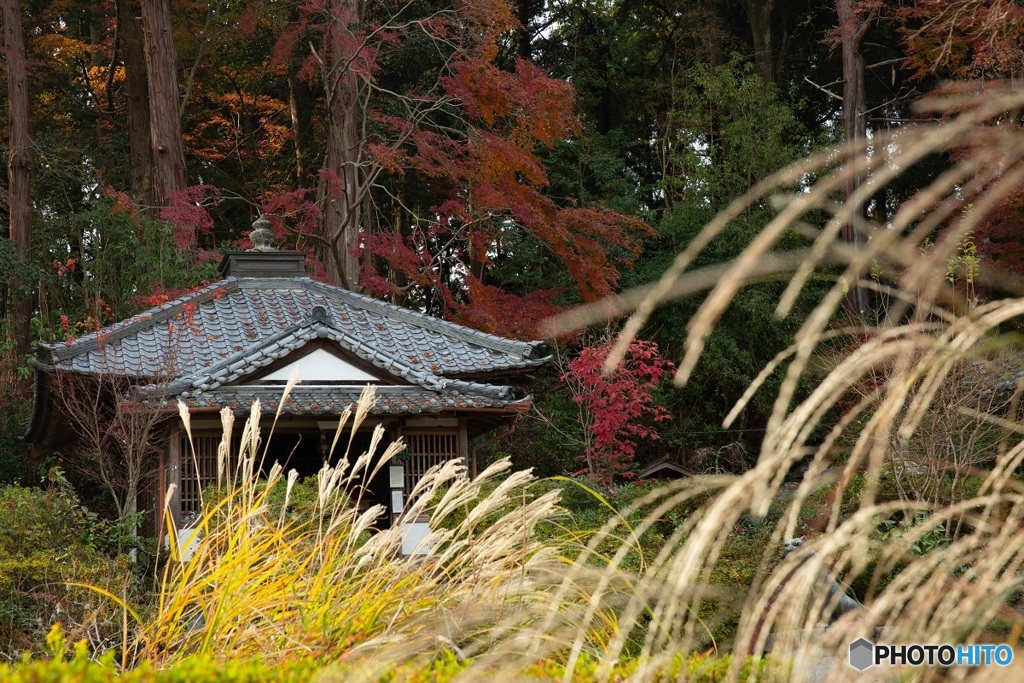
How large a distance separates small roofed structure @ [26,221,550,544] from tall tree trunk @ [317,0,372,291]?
2519 millimetres

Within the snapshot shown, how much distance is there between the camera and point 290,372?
31.5ft

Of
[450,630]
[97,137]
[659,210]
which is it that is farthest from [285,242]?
[450,630]

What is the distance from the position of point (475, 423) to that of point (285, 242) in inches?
294

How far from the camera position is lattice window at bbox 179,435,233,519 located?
8.75 m

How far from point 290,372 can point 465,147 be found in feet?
18.1

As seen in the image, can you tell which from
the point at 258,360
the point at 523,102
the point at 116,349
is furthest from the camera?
the point at 523,102

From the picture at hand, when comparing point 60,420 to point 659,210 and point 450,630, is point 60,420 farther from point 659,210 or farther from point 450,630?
point 659,210

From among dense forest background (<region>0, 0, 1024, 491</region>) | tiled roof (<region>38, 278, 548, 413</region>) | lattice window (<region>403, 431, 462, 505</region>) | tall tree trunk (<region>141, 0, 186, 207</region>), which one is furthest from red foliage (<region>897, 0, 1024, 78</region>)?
tall tree trunk (<region>141, 0, 186, 207</region>)

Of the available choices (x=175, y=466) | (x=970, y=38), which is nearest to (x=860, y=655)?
(x=175, y=466)

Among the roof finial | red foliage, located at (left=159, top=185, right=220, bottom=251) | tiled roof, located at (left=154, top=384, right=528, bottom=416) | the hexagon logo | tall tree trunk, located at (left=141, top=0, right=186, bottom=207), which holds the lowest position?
tiled roof, located at (left=154, top=384, right=528, bottom=416)

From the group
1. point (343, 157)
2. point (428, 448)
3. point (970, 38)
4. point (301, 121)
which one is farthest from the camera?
point (301, 121)

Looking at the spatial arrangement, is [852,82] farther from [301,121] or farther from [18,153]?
[18,153]

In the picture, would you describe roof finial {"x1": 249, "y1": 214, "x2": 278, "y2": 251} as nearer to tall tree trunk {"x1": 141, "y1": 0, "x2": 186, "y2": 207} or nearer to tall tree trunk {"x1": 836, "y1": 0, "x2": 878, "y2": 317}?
tall tree trunk {"x1": 141, "y1": 0, "x2": 186, "y2": 207}

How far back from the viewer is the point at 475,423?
34.8ft
